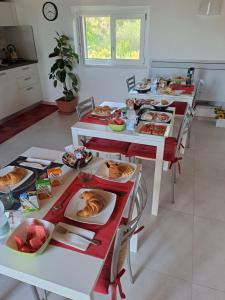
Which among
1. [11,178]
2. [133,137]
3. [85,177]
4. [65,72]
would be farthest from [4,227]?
[65,72]

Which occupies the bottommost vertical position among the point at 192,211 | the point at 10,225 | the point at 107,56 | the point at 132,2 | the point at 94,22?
the point at 192,211

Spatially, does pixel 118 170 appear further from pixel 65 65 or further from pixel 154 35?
pixel 65 65

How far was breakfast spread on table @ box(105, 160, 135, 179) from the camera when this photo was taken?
1.24 metres

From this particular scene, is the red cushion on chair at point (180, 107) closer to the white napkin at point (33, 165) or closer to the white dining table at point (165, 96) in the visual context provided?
the white dining table at point (165, 96)

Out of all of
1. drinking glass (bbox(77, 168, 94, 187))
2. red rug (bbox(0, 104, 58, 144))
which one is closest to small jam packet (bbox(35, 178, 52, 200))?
drinking glass (bbox(77, 168, 94, 187))

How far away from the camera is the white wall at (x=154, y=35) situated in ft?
11.0

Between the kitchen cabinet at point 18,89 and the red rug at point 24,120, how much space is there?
0.13 m

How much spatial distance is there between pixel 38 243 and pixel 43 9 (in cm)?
419

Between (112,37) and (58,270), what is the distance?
3817 millimetres

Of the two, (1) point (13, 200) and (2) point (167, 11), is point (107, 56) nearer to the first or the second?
(2) point (167, 11)

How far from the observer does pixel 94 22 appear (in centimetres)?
386

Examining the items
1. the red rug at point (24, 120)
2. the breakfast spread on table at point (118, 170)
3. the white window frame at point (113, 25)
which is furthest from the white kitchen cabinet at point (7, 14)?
the breakfast spread on table at point (118, 170)

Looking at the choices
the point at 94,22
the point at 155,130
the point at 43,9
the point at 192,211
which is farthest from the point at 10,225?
the point at 43,9

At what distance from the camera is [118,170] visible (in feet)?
4.09
